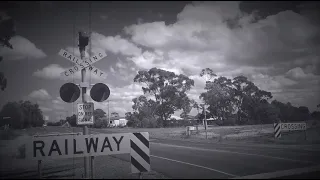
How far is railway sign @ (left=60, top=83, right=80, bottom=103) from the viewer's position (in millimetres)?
6473

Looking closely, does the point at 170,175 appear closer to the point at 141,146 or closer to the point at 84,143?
the point at 141,146

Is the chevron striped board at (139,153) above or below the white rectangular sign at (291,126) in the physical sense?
above

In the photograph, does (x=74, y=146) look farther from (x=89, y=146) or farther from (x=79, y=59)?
(x=79, y=59)

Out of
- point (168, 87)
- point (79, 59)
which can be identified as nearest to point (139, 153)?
point (79, 59)

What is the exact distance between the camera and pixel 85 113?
21.8 ft

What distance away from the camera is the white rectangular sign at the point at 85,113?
21.6ft

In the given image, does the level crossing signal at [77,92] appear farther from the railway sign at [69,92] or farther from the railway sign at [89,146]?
the railway sign at [89,146]

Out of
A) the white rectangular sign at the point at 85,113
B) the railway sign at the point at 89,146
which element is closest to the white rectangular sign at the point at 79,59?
the white rectangular sign at the point at 85,113

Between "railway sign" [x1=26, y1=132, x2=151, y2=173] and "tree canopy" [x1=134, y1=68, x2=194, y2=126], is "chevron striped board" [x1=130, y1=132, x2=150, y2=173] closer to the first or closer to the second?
"railway sign" [x1=26, y1=132, x2=151, y2=173]

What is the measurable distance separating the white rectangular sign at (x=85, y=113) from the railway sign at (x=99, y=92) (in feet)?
0.86

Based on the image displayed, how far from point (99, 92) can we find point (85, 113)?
27.8 inches

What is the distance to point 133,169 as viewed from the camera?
6355mm

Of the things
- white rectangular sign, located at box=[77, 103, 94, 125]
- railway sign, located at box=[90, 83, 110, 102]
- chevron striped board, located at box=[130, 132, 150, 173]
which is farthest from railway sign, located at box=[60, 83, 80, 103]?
chevron striped board, located at box=[130, 132, 150, 173]

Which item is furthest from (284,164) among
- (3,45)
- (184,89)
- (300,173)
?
(184,89)
